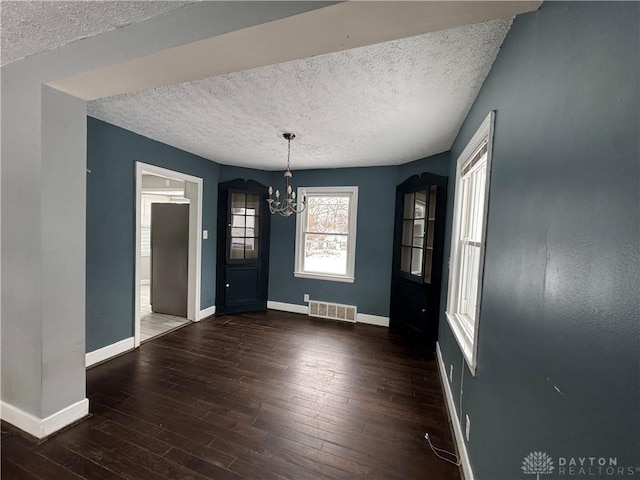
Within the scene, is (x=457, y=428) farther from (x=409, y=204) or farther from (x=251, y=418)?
(x=409, y=204)

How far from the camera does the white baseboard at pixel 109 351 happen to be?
2.72 m

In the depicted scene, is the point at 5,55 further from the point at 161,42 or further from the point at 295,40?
the point at 295,40

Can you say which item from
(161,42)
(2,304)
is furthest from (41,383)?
(161,42)

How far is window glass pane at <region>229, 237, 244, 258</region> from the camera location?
175 inches

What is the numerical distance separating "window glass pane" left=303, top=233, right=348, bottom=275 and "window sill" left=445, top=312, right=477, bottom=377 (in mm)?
2212

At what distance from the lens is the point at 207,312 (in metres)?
4.25

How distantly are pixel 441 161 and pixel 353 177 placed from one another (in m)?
1.39

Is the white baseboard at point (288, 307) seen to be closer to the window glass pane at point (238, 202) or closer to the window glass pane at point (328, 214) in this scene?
the window glass pane at point (328, 214)

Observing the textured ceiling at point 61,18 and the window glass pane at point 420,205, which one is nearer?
the textured ceiling at point 61,18

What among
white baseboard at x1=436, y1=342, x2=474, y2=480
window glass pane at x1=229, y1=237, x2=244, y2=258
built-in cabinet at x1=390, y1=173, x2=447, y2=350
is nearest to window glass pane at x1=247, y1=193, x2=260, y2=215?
window glass pane at x1=229, y1=237, x2=244, y2=258

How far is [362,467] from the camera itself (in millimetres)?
1658

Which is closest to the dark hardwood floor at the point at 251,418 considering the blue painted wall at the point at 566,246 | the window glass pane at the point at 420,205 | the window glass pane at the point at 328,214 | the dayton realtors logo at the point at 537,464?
the blue painted wall at the point at 566,246

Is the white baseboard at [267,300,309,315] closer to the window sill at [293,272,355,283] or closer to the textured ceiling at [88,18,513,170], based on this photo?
the window sill at [293,272,355,283]

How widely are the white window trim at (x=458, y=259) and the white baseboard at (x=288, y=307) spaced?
260cm
